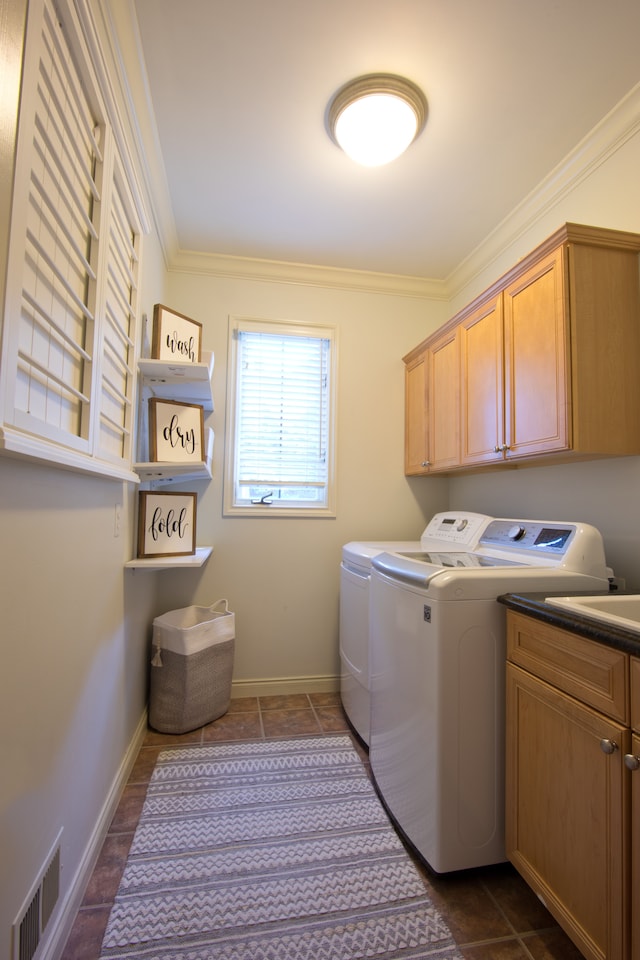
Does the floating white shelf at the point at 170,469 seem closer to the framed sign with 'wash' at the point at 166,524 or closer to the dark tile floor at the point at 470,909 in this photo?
the framed sign with 'wash' at the point at 166,524

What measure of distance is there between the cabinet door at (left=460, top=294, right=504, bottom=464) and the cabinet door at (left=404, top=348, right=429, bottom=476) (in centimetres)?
41

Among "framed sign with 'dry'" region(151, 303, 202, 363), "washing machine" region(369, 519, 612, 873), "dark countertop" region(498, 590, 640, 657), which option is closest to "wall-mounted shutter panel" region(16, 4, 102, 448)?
"framed sign with 'dry'" region(151, 303, 202, 363)

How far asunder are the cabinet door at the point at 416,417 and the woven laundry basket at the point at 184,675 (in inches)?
59.3

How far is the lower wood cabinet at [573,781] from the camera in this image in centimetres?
92

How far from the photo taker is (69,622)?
45.8 inches

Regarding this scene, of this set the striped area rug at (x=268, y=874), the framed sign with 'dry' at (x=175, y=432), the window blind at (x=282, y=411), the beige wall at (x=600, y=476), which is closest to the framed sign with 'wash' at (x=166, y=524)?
the framed sign with 'dry' at (x=175, y=432)

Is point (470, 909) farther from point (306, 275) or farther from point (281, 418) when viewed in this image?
point (306, 275)

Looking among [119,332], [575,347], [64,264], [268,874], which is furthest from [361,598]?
[64,264]

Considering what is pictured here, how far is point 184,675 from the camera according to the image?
7.00 feet

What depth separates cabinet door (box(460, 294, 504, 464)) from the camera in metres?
1.94

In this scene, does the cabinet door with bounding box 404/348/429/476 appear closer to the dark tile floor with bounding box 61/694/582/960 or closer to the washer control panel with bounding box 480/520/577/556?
the washer control panel with bounding box 480/520/577/556

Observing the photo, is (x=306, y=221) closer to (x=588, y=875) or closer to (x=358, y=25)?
(x=358, y=25)

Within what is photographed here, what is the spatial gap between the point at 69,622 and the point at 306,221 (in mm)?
2248

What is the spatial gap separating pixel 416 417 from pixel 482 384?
0.70 meters
